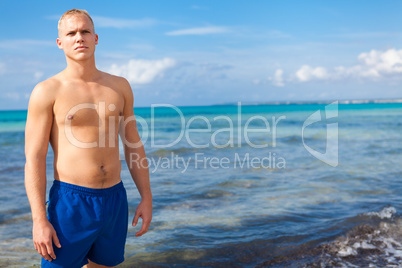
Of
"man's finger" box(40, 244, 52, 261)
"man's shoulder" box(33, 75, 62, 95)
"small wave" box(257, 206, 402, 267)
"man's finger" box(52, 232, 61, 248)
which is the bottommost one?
"small wave" box(257, 206, 402, 267)

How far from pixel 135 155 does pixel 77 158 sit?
0.43m

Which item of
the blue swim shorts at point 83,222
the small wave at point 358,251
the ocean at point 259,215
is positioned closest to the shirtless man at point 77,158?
the blue swim shorts at point 83,222

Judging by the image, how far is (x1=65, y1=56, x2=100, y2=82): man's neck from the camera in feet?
8.19

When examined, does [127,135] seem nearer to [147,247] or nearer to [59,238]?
[59,238]

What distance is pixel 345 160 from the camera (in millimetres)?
11266

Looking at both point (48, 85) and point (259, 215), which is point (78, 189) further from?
point (259, 215)

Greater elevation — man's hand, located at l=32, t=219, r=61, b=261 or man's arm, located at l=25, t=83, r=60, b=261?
man's arm, located at l=25, t=83, r=60, b=261

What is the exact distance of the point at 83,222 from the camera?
7.91ft

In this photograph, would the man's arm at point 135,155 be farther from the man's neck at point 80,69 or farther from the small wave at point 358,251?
the small wave at point 358,251

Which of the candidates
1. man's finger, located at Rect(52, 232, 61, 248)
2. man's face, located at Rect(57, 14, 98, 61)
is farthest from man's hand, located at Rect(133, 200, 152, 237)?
man's face, located at Rect(57, 14, 98, 61)

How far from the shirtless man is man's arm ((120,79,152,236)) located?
0.11 metres

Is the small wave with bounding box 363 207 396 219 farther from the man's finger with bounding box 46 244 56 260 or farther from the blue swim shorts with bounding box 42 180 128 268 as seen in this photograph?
the man's finger with bounding box 46 244 56 260

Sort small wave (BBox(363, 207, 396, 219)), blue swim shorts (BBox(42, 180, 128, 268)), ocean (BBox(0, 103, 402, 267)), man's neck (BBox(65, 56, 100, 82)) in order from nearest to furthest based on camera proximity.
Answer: blue swim shorts (BBox(42, 180, 128, 268)) < man's neck (BBox(65, 56, 100, 82)) < ocean (BBox(0, 103, 402, 267)) < small wave (BBox(363, 207, 396, 219))

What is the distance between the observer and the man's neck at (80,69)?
2.50 m
